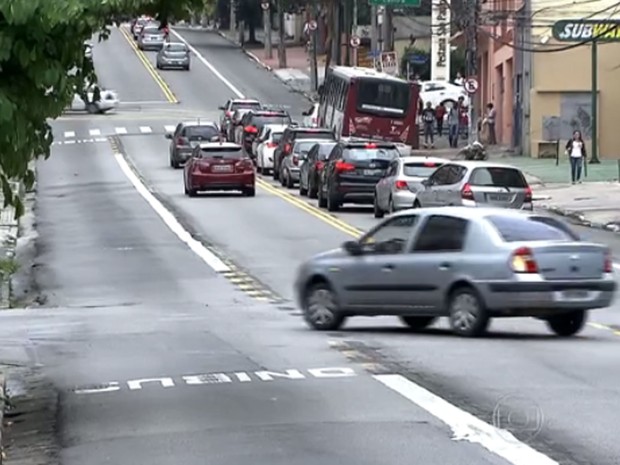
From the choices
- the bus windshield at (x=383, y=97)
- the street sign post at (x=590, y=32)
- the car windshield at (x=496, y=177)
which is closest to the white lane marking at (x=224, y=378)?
the car windshield at (x=496, y=177)

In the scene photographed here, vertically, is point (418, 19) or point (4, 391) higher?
point (418, 19)

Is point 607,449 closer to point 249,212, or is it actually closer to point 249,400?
point 249,400

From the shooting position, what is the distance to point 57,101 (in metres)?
12.5

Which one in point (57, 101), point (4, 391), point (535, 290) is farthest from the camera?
point (535, 290)

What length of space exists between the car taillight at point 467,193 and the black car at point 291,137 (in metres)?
15.7

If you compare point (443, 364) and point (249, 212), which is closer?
point (443, 364)

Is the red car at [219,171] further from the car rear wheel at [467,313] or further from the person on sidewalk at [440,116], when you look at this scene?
the car rear wheel at [467,313]

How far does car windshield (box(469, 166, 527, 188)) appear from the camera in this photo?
116 ft

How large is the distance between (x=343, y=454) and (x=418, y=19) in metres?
92.4

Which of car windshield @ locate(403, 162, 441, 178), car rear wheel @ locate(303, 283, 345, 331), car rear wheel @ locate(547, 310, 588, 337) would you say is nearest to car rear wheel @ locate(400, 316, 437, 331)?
car rear wheel @ locate(303, 283, 345, 331)

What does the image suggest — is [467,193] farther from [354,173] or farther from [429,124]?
[429,124]

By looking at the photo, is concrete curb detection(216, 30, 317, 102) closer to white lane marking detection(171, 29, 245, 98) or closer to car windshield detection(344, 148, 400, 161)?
white lane marking detection(171, 29, 245, 98)

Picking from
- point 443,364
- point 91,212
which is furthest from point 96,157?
point 443,364

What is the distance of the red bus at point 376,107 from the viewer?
2267 inches
